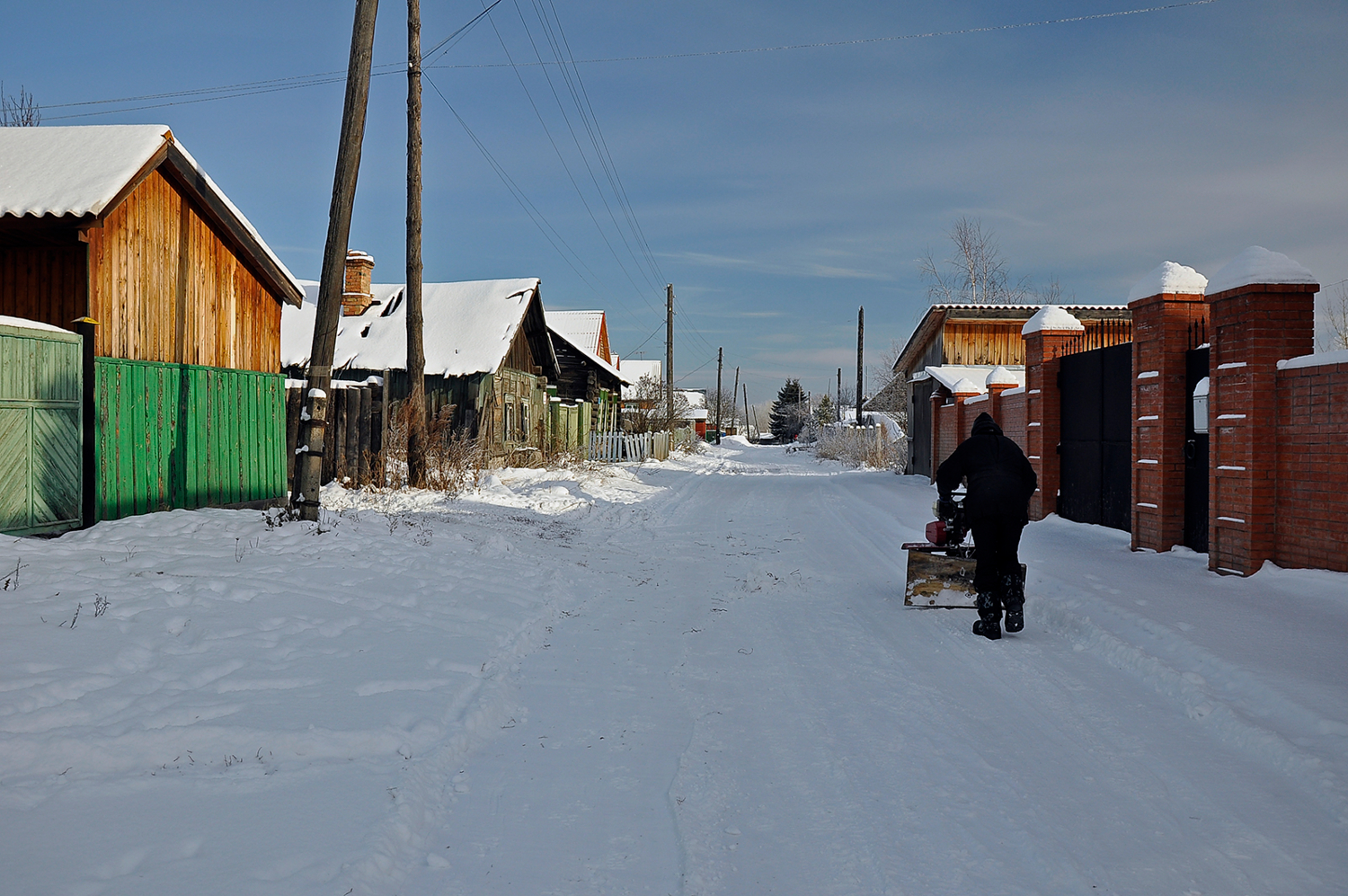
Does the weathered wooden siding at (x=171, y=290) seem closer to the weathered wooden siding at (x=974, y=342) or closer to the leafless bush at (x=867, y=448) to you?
the weathered wooden siding at (x=974, y=342)

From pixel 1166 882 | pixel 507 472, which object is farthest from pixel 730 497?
pixel 1166 882

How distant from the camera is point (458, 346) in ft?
77.9

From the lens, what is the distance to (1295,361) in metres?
7.64

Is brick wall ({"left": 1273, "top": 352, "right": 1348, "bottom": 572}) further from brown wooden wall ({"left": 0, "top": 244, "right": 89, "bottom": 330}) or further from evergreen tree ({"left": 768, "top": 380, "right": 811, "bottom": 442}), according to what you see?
evergreen tree ({"left": 768, "top": 380, "right": 811, "bottom": 442})

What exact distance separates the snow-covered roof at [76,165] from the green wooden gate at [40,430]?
1.51 metres

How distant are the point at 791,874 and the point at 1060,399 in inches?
477

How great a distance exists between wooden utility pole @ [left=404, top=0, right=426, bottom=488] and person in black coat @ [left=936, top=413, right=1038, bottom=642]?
1043 centimetres

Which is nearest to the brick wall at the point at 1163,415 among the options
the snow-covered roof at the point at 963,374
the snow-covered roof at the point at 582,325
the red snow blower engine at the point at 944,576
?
the red snow blower engine at the point at 944,576

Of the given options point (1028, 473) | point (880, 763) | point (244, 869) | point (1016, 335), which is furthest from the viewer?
point (1016, 335)

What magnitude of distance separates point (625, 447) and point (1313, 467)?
25.3 m

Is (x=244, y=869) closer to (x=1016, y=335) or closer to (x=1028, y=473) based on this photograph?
(x=1028, y=473)

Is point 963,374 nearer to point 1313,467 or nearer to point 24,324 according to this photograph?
point 1313,467

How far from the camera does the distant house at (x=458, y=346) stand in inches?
898

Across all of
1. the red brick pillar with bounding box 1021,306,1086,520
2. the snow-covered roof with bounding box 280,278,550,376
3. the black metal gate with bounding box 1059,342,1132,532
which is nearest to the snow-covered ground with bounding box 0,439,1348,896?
the black metal gate with bounding box 1059,342,1132,532
